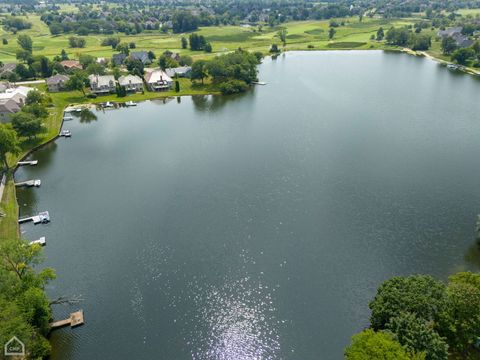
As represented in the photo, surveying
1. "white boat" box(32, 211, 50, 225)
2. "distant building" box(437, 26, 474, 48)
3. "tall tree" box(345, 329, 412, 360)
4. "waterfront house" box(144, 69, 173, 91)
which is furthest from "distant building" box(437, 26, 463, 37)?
"white boat" box(32, 211, 50, 225)

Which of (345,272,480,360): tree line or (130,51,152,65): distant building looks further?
(130,51,152,65): distant building

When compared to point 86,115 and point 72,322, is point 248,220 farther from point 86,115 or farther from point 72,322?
point 86,115

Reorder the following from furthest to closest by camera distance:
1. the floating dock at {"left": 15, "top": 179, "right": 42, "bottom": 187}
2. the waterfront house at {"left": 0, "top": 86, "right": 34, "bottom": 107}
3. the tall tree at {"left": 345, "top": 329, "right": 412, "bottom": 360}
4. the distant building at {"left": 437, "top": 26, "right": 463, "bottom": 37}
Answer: the distant building at {"left": 437, "top": 26, "right": 463, "bottom": 37} < the waterfront house at {"left": 0, "top": 86, "right": 34, "bottom": 107} < the floating dock at {"left": 15, "top": 179, "right": 42, "bottom": 187} < the tall tree at {"left": 345, "top": 329, "right": 412, "bottom": 360}

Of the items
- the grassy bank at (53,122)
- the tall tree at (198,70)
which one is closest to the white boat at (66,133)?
the grassy bank at (53,122)

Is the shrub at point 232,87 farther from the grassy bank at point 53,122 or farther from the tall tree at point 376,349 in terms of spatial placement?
the tall tree at point 376,349

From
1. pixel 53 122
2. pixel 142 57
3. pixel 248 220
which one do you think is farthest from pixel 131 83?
pixel 248 220

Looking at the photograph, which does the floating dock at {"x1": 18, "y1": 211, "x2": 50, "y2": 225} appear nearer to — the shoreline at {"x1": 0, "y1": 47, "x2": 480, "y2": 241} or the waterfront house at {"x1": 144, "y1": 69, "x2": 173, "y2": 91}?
the shoreline at {"x1": 0, "y1": 47, "x2": 480, "y2": 241}
